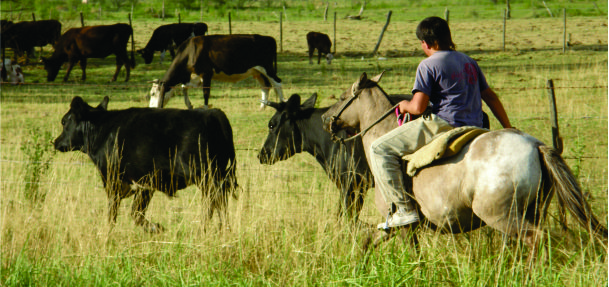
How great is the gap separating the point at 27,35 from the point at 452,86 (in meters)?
24.0

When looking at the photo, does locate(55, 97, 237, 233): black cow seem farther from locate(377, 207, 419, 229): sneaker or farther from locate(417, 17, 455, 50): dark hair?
locate(417, 17, 455, 50): dark hair

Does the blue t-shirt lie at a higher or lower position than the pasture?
higher

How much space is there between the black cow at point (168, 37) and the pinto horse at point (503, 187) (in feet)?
66.8

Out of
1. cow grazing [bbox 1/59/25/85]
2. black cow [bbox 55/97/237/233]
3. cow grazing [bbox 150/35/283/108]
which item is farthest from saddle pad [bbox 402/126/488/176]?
cow grazing [bbox 1/59/25/85]

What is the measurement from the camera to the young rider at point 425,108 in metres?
4.44

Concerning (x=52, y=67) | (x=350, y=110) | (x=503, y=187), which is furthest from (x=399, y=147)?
(x=52, y=67)

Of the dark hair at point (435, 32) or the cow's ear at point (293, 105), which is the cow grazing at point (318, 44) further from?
the dark hair at point (435, 32)

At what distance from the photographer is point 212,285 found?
4.47m

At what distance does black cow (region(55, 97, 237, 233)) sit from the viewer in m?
6.27

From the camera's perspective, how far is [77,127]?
672 cm

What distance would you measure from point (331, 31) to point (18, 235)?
27620 millimetres

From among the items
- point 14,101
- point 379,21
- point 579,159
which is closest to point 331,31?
point 379,21

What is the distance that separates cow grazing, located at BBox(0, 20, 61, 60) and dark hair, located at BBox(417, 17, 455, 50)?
22891 millimetres

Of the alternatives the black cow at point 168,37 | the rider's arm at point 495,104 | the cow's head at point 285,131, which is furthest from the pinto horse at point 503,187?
the black cow at point 168,37
